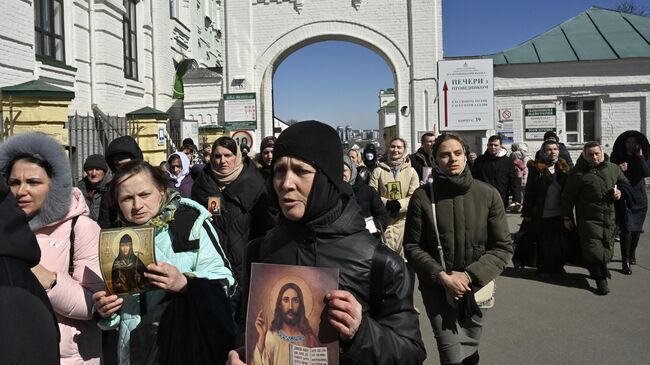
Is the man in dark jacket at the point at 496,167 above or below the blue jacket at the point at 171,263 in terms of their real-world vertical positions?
above

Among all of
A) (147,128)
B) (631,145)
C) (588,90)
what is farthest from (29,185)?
(588,90)

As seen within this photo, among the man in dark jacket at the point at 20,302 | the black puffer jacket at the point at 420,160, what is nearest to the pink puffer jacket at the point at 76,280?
the man in dark jacket at the point at 20,302

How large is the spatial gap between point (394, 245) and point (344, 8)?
58.7ft

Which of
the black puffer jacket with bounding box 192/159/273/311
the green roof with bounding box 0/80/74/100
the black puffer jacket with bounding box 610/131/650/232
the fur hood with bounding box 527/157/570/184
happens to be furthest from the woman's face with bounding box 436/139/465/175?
the green roof with bounding box 0/80/74/100

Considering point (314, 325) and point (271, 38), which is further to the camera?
point (271, 38)

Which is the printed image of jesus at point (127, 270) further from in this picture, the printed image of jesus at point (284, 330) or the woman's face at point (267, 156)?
the woman's face at point (267, 156)

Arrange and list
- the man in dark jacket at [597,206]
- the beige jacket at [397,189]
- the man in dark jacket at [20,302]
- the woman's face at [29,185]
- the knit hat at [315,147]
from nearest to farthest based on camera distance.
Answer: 1. the man in dark jacket at [20,302]
2. the knit hat at [315,147]
3. the woman's face at [29,185]
4. the beige jacket at [397,189]
5. the man in dark jacket at [597,206]

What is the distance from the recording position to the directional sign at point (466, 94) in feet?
61.1

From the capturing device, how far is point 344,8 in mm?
21953

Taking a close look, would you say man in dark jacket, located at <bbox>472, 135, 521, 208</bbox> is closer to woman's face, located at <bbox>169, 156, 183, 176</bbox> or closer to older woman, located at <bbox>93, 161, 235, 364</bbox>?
woman's face, located at <bbox>169, 156, 183, 176</bbox>

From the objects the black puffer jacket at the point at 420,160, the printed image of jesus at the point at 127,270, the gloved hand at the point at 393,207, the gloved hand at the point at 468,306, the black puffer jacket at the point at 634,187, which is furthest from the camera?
the black puffer jacket at the point at 420,160

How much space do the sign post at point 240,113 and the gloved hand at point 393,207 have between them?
47.0ft

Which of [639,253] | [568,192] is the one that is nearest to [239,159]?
[568,192]

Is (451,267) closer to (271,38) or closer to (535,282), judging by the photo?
(535,282)
